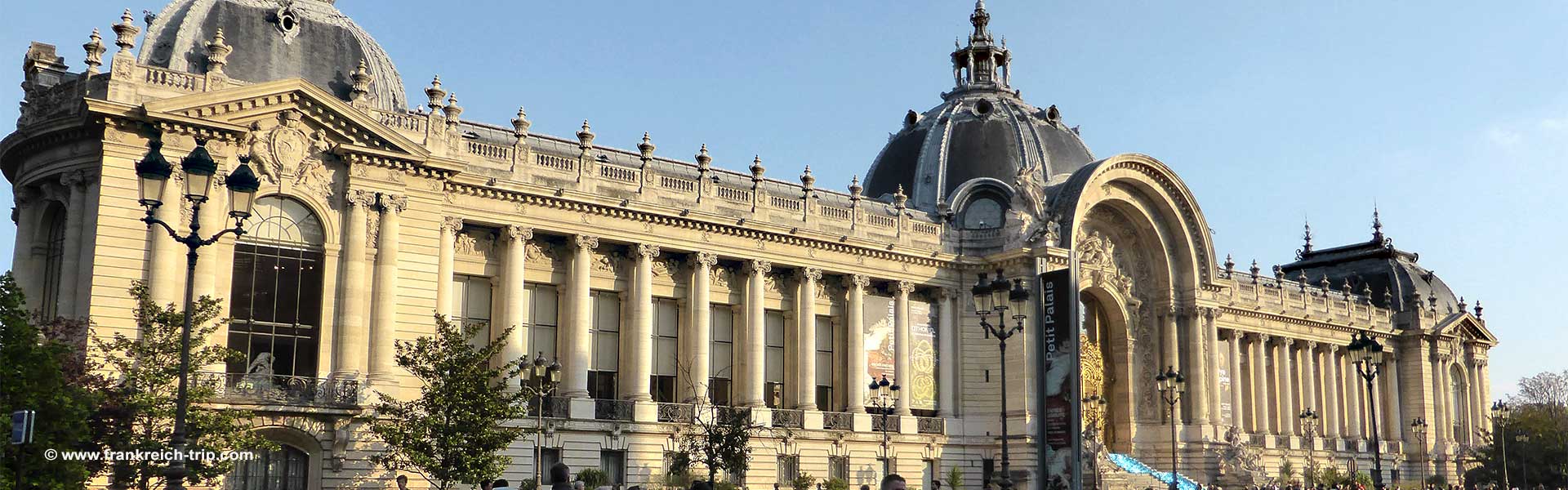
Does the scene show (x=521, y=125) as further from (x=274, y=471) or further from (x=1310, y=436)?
(x=1310, y=436)

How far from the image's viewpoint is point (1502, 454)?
67625 millimetres

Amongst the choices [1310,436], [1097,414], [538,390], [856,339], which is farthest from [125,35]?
[1310,436]

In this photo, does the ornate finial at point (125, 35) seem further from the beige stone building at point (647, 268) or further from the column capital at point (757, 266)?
the column capital at point (757, 266)

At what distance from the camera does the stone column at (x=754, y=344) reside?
1827 inches

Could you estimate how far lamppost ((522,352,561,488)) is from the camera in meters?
33.6

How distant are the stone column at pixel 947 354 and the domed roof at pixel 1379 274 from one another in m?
31.6

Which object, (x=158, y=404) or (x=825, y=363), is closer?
(x=158, y=404)

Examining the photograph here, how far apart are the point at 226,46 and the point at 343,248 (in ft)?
18.5

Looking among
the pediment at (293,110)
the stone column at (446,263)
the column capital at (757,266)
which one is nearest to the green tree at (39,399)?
the pediment at (293,110)

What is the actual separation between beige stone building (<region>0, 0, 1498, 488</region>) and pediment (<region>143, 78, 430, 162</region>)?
0.07 meters

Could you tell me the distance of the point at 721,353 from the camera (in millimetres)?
47219

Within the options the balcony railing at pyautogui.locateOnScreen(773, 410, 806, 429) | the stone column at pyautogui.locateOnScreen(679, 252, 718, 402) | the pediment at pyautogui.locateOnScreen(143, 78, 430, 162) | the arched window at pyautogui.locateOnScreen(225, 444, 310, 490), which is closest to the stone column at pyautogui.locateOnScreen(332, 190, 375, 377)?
the pediment at pyautogui.locateOnScreen(143, 78, 430, 162)

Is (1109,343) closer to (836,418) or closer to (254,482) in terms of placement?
(836,418)

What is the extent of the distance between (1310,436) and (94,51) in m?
54.3
